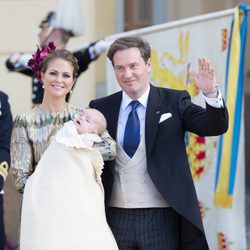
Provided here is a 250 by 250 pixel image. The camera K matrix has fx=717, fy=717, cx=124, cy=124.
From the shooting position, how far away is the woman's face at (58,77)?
126 inches

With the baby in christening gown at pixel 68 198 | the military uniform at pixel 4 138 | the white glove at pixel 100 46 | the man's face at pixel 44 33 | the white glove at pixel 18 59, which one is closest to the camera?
the baby in christening gown at pixel 68 198

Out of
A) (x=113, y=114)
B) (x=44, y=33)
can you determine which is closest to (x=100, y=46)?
(x=44, y=33)

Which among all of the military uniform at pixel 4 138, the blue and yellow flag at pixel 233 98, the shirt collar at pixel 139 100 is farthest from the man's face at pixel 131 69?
the blue and yellow flag at pixel 233 98

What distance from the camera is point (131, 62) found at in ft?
10.1

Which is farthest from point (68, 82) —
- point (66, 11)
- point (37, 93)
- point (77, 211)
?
point (66, 11)

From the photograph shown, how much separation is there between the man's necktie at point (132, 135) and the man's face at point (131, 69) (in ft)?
0.41

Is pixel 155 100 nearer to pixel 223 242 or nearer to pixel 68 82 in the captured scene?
pixel 68 82

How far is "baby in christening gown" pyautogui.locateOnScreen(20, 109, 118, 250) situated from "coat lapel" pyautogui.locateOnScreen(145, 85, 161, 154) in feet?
0.75

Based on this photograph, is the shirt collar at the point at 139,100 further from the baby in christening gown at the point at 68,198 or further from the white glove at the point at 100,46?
the white glove at the point at 100,46

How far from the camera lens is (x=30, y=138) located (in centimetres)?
321

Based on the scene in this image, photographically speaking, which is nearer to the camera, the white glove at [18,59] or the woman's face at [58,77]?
the woman's face at [58,77]

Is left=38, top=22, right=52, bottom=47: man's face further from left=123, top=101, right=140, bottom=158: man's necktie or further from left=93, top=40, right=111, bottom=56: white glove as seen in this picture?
left=123, top=101, right=140, bottom=158: man's necktie

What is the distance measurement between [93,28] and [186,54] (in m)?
1.85

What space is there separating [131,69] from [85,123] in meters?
0.31
